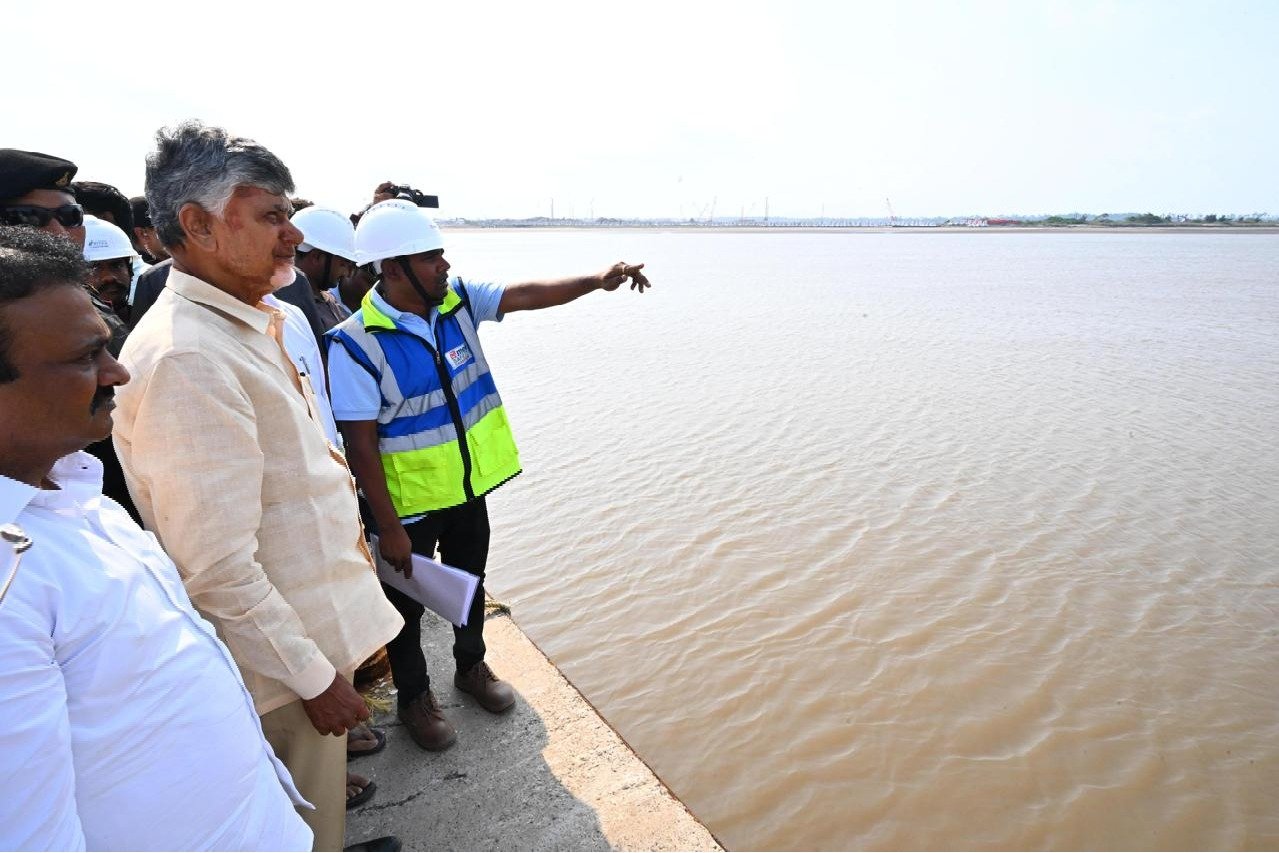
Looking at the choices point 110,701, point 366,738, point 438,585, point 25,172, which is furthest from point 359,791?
point 25,172

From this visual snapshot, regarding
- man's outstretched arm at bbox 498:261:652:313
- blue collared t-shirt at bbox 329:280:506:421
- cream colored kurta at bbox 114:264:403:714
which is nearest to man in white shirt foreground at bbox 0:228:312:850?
cream colored kurta at bbox 114:264:403:714

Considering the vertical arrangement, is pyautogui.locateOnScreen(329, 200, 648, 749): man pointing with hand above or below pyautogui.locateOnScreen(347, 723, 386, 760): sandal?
above

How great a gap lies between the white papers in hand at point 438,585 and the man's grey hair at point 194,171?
4.28 ft

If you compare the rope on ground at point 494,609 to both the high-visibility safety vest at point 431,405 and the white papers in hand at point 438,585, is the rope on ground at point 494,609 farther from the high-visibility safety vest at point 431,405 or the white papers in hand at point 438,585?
the high-visibility safety vest at point 431,405

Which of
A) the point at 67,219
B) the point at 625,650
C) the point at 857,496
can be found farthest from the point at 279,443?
the point at 857,496

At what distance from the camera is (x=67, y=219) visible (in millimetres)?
2203

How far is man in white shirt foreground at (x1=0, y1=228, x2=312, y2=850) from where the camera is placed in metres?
0.90

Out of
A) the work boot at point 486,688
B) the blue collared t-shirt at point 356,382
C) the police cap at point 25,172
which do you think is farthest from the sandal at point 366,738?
the police cap at point 25,172

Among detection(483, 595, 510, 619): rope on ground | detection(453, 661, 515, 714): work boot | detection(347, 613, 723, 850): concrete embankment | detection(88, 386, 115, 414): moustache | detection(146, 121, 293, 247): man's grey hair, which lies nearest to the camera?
detection(88, 386, 115, 414): moustache

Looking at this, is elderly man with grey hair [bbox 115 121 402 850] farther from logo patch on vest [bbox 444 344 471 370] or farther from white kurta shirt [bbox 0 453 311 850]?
logo patch on vest [bbox 444 344 471 370]

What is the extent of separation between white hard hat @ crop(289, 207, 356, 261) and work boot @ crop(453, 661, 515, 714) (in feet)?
6.81

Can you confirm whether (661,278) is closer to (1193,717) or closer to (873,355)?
(873,355)

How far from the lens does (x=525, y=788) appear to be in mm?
2453

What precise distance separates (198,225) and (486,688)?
1937 millimetres
